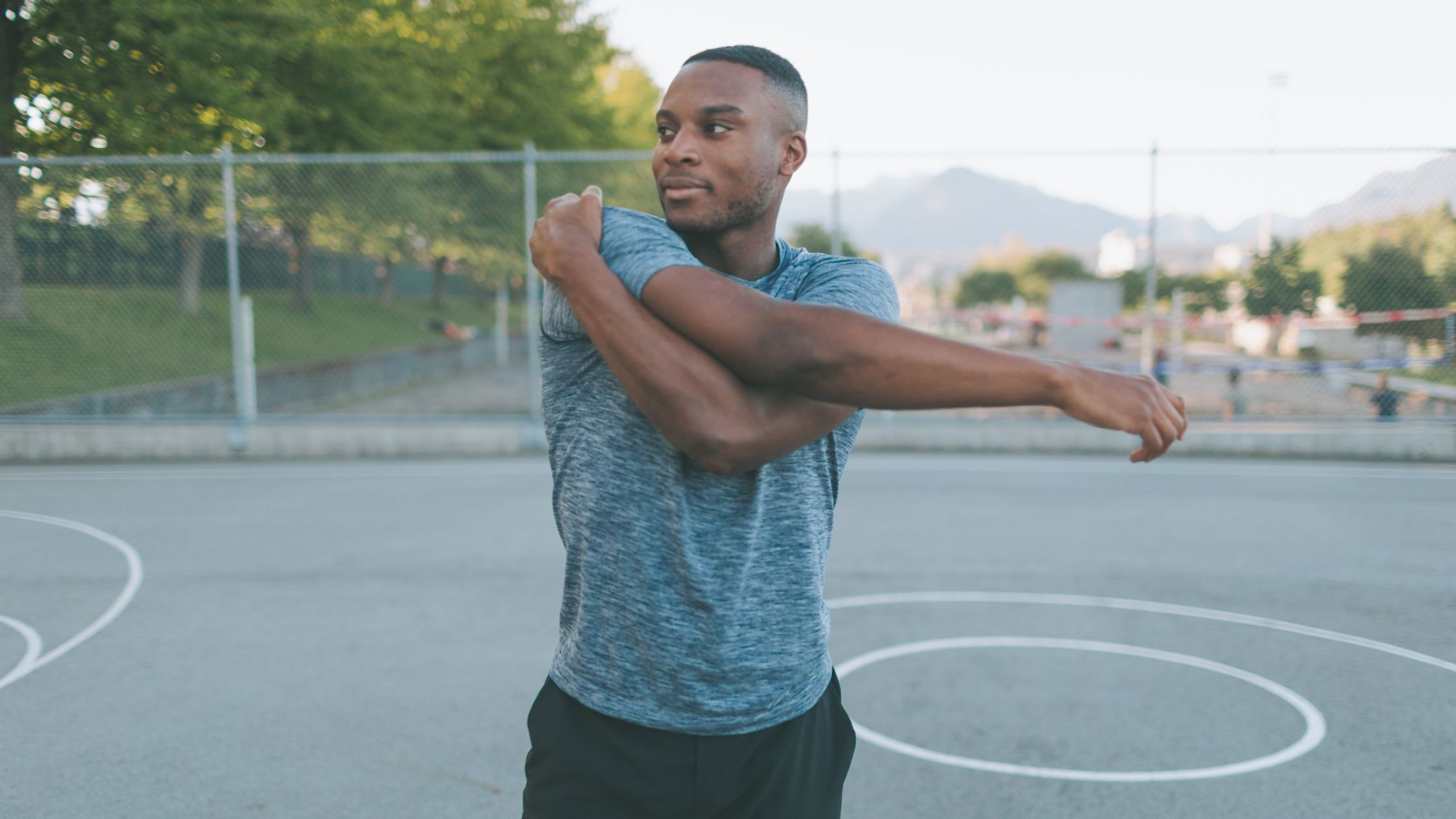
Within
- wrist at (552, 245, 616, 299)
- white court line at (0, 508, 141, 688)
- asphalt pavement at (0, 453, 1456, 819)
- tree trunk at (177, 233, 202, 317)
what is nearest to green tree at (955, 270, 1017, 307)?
asphalt pavement at (0, 453, 1456, 819)

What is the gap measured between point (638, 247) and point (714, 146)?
225 mm

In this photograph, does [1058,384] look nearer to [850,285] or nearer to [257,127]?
[850,285]

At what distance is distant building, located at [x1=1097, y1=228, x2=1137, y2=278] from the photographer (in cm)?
1137

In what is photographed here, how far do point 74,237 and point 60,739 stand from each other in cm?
963

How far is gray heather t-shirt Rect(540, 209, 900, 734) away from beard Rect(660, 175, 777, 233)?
0.20 feet

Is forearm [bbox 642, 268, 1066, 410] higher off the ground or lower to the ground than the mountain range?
lower

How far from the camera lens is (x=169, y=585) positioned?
612 centimetres

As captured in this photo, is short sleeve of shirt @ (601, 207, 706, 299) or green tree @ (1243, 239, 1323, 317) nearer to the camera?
short sleeve of shirt @ (601, 207, 706, 299)

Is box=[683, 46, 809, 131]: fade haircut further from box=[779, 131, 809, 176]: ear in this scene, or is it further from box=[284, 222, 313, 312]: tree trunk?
box=[284, 222, 313, 312]: tree trunk

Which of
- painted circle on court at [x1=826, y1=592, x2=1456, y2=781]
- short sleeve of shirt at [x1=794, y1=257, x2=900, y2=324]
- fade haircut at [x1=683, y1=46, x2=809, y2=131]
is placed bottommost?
painted circle on court at [x1=826, y1=592, x2=1456, y2=781]

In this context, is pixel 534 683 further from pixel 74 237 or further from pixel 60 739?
pixel 74 237

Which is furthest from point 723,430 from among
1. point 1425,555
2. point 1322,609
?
point 1425,555

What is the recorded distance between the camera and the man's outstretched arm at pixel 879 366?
1346 millimetres

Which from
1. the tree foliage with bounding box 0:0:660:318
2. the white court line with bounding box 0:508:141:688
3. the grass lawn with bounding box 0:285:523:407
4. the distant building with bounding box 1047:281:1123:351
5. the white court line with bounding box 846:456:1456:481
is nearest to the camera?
the white court line with bounding box 0:508:141:688
